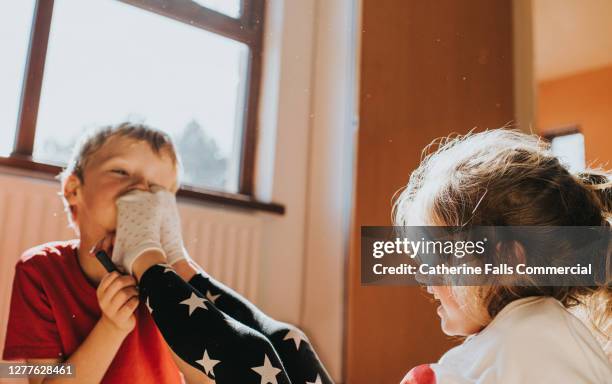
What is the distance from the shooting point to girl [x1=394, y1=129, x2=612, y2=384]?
12.9 inches

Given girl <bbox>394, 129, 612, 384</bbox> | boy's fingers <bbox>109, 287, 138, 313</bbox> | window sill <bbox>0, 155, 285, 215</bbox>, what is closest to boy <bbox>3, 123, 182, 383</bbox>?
boy's fingers <bbox>109, 287, 138, 313</bbox>

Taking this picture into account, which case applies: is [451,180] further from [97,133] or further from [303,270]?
[303,270]

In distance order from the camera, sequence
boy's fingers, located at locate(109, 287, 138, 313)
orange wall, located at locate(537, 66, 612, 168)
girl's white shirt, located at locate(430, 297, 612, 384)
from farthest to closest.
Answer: orange wall, located at locate(537, 66, 612, 168), boy's fingers, located at locate(109, 287, 138, 313), girl's white shirt, located at locate(430, 297, 612, 384)

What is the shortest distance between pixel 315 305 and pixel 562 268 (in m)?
0.58

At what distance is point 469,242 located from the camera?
1.34ft

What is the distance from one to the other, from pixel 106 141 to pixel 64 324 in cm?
21

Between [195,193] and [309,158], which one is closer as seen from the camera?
[195,193]

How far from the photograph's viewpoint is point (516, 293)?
15.4 inches

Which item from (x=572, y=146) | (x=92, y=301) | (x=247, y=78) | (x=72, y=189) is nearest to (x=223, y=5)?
(x=247, y=78)

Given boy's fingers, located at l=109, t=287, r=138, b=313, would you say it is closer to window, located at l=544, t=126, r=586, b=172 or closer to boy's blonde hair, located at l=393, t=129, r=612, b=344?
boy's blonde hair, located at l=393, t=129, r=612, b=344

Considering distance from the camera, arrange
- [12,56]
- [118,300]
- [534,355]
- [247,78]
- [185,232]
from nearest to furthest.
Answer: [534,355]
[118,300]
[12,56]
[185,232]
[247,78]

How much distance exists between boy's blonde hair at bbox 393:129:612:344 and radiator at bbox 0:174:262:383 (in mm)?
479

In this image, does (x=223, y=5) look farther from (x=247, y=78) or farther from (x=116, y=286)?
(x=116, y=286)

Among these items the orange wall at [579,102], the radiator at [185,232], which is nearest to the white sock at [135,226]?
the radiator at [185,232]
